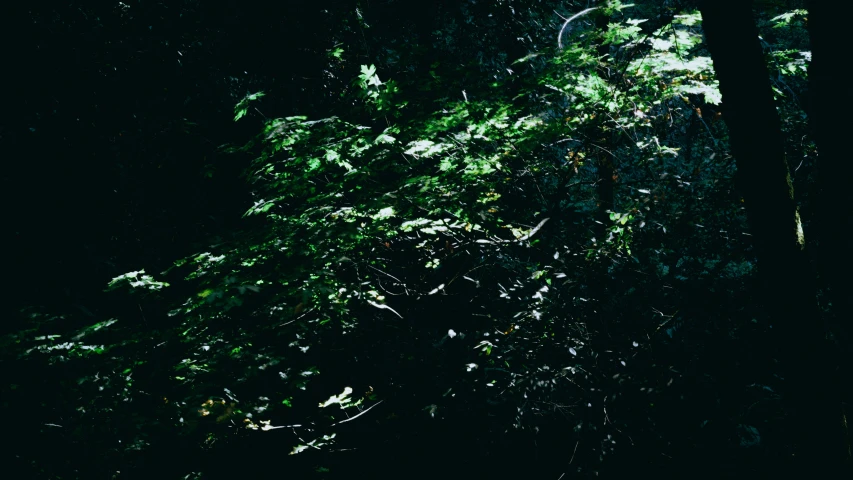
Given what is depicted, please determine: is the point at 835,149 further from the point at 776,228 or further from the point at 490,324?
the point at 490,324

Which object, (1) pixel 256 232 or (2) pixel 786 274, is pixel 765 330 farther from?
(1) pixel 256 232

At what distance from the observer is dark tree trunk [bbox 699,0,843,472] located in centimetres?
288

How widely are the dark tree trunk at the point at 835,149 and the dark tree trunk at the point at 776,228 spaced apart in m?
0.29

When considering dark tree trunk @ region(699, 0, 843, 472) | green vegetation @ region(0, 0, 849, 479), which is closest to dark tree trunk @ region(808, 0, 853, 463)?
green vegetation @ region(0, 0, 849, 479)

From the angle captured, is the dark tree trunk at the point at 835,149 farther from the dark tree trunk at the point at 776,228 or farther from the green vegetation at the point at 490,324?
the dark tree trunk at the point at 776,228

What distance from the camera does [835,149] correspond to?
3.42 meters

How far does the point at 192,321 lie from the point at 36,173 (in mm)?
4231

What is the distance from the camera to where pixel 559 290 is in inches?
167

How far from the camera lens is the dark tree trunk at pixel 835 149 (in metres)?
3.14

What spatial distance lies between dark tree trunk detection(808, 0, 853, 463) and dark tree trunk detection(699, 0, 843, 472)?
11.4 inches

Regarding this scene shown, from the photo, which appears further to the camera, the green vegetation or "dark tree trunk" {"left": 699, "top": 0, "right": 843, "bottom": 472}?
the green vegetation

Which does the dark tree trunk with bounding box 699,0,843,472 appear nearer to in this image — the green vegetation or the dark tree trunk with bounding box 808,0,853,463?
the green vegetation

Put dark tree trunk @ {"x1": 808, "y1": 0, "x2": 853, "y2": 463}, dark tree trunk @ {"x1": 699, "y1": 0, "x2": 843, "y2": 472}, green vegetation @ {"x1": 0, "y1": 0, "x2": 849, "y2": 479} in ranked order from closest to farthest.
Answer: dark tree trunk @ {"x1": 699, "y1": 0, "x2": 843, "y2": 472}, dark tree trunk @ {"x1": 808, "y1": 0, "x2": 853, "y2": 463}, green vegetation @ {"x1": 0, "y1": 0, "x2": 849, "y2": 479}

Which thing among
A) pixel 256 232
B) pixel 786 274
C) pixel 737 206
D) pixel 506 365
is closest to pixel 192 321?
pixel 256 232
